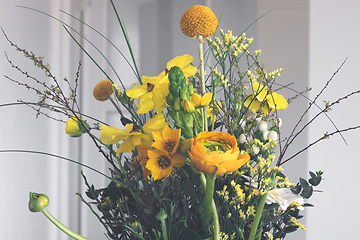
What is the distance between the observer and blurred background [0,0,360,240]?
Answer: 1058 mm

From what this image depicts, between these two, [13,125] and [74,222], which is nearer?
[13,125]

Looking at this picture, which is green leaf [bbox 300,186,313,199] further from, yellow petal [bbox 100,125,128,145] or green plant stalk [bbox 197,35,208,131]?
yellow petal [bbox 100,125,128,145]

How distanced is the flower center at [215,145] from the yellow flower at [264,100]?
139 mm

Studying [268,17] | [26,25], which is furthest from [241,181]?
[26,25]

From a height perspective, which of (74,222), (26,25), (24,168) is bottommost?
(74,222)

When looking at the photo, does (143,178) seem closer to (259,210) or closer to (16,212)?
(259,210)

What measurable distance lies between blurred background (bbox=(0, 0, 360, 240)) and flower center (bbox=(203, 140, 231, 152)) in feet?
2.46

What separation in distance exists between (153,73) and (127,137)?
3.43 ft

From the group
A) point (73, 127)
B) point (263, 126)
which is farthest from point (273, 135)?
point (73, 127)

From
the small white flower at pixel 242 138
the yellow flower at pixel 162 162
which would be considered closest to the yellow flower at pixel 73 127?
the yellow flower at pixel 162 162

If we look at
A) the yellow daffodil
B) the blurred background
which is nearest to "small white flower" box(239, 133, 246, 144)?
the yellow daffodil

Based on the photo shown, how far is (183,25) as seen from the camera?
0.45 meters

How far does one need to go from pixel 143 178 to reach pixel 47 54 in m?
1.24

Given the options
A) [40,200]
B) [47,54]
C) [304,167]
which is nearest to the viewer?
[40,200]
